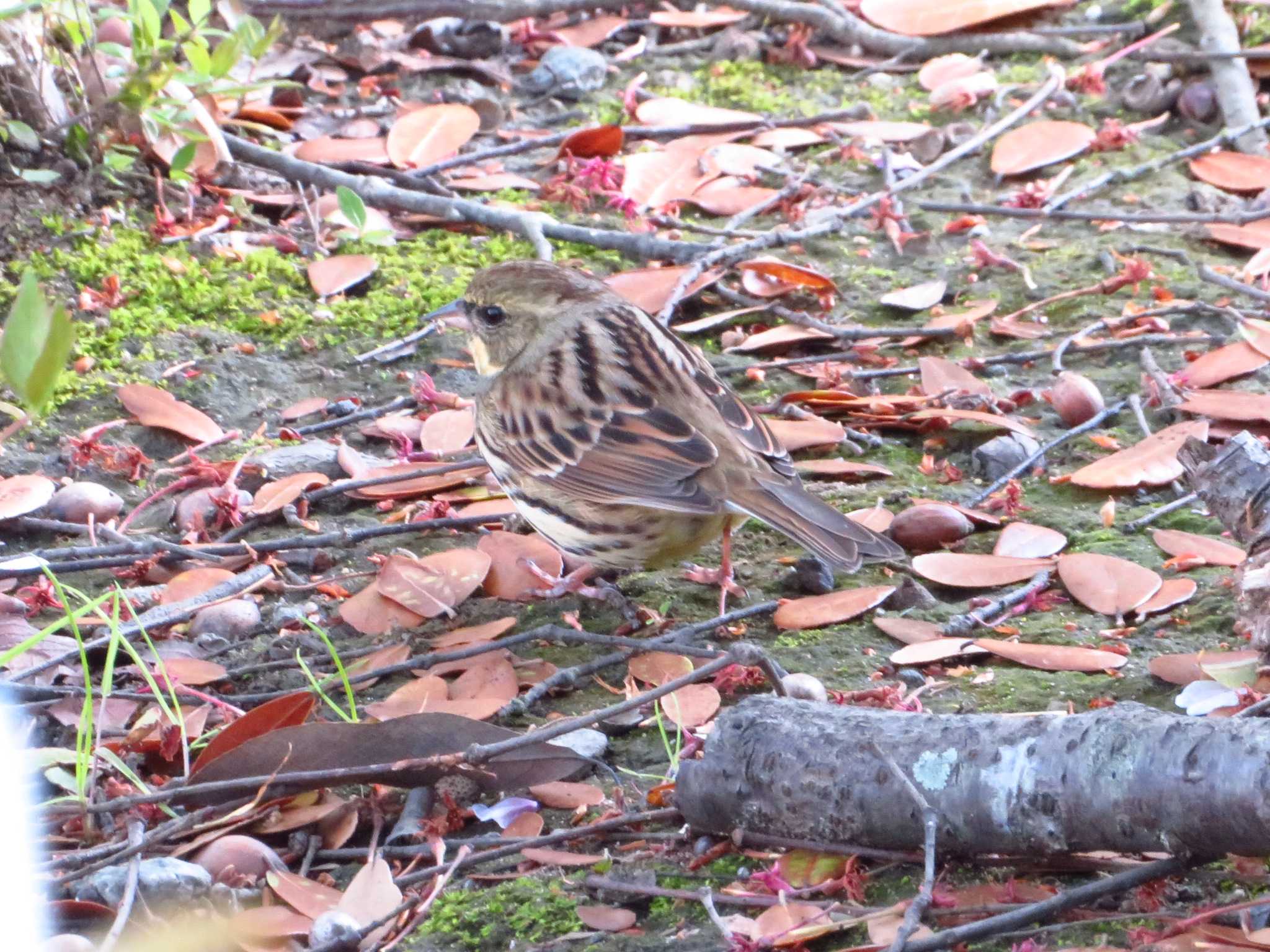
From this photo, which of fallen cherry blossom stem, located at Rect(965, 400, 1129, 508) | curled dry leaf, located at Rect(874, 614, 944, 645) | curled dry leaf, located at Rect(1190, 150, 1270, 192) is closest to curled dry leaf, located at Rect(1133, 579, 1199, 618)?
curled dry leaf, located at Rect(874, 614, 944, 645)

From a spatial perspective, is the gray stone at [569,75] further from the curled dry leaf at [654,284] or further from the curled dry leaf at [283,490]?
the curled dry leaf at [283,490]

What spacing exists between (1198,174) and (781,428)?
Answer: 240cm

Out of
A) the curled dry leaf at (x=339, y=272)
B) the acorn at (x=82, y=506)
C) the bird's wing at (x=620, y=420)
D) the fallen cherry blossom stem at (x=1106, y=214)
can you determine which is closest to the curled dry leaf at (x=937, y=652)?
the bird's wing at (x=620, y=420)

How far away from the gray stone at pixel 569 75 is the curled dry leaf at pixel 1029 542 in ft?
12.1

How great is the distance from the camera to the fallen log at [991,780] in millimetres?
2035

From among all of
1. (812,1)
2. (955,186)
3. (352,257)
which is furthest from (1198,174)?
(352,257)

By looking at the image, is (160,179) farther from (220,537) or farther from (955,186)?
(955,186)

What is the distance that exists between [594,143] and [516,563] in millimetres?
2697

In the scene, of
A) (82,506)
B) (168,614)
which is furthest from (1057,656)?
(82,506)

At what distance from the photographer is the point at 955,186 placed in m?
5.93

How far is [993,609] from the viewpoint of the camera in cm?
347

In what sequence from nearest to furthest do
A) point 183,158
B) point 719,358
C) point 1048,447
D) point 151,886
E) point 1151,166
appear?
point 151,886, point 1048,447, point 719,358, point 183,158, point 1151,166

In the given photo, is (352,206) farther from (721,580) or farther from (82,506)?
(721,580)

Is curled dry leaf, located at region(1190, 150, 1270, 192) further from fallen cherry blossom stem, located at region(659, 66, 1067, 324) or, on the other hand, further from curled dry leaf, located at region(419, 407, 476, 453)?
curled dry leaf, located at region(419, 407, 476, 453)
